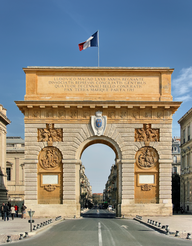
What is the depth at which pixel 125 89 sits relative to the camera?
33750 millimetres

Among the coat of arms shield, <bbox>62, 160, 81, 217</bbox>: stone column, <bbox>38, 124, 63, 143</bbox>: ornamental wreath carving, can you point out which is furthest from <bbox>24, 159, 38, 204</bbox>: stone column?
the coat of arms shield

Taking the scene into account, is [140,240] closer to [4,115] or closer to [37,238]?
[37,238]

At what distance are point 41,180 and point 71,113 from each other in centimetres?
694

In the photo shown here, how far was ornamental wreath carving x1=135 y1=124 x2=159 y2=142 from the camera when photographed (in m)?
33.2

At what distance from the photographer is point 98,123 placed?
32.8m

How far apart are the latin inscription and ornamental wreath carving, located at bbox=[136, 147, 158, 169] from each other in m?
5.97

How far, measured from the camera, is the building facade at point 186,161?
4938 cm

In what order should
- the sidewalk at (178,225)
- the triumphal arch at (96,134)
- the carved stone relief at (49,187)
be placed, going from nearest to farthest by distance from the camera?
1. the sidewalk at (178,225)
2. the triumphal arch at (96,134)
3. the carved stone relief at (49,187)

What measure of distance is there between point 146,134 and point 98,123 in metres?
4.75

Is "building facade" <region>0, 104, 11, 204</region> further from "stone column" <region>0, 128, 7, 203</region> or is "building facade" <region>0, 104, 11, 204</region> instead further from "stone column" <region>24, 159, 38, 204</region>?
"stone column" <region>24, 159, 38, 204</region>

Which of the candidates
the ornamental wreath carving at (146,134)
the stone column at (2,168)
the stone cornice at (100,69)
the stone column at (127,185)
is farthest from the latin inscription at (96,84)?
the stone column at (2,168)

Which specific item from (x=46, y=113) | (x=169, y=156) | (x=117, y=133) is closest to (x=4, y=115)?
(x=46, y=113)

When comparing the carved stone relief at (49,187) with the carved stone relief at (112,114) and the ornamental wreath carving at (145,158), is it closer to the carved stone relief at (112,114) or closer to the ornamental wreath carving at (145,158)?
the ornamental wreath carving at (145,158)

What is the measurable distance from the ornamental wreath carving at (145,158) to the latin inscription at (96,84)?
597 cm
